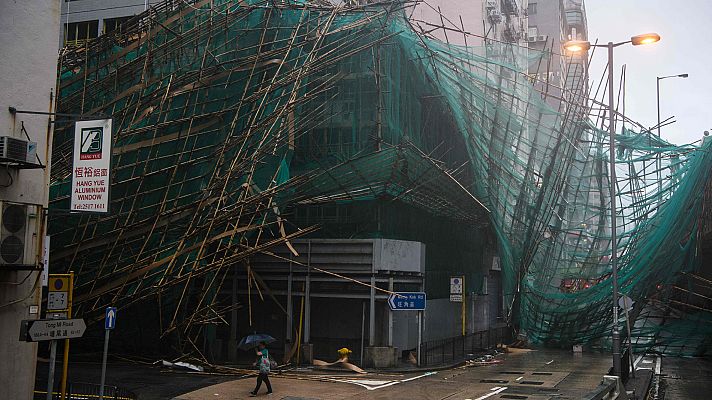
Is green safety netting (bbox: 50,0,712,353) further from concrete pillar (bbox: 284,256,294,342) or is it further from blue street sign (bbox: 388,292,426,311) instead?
blue street sign (bbox: 388,292,426,311)

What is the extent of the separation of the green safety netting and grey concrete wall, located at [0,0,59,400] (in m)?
8.07

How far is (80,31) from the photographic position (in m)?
38.1

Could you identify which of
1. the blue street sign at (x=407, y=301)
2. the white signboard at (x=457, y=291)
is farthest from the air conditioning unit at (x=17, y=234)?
the white signboard at (x=457, y=291)

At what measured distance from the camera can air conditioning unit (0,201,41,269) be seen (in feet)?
44.5

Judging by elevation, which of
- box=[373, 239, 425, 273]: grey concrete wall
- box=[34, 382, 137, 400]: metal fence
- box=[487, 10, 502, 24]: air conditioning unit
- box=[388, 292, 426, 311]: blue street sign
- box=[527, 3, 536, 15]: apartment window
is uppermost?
box=[527, 3, 536, 15]: apartment window

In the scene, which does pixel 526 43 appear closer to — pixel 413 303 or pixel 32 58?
pixel 413 303

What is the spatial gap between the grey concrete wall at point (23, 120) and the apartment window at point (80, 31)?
23.7 metres

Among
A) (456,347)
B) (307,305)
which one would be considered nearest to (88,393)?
(307,305)

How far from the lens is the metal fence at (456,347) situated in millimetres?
28194

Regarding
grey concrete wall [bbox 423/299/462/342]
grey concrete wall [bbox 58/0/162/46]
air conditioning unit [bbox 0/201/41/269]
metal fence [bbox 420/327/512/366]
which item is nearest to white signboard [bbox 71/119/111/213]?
air conditioning unit [bbox 0/201/41/269]

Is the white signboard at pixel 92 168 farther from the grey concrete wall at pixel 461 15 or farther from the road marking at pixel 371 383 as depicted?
the grey concrete wall at pixel 461 15

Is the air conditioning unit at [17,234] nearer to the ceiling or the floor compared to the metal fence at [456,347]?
nearer to the ceiling

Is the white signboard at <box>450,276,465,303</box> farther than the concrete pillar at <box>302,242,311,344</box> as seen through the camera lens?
Yes

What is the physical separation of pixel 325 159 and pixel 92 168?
16.4 m
